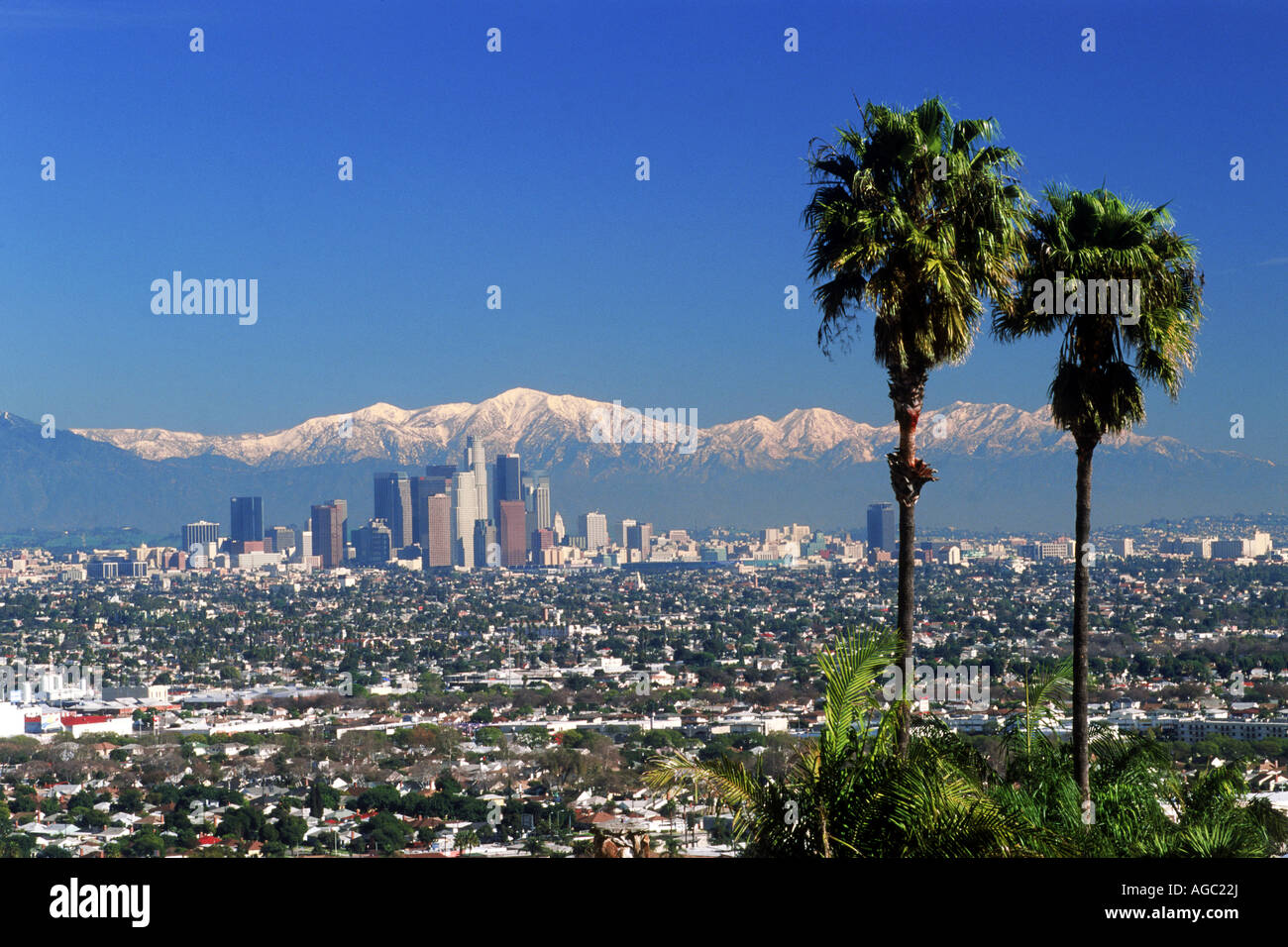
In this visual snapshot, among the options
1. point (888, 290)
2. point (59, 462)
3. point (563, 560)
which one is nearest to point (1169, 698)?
point (888, 290)

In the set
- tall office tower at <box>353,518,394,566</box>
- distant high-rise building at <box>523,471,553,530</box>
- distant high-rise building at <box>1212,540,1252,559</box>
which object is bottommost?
tall office tower at <box>353,518,394,566</box>

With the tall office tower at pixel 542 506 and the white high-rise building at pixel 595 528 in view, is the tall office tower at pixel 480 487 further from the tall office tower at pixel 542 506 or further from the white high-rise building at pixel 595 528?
the white high-rise building at pixel 595 528

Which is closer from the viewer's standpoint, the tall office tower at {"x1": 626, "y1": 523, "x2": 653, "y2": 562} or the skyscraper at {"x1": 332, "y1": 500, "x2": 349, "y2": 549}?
the skyscraper at {"x1": 332, "y1": 500, "x2": 349, "y2": 549}

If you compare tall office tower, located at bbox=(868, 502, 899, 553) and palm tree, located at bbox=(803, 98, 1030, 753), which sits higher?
palm tree, located at bbox=(803, 98, 1030, 753)

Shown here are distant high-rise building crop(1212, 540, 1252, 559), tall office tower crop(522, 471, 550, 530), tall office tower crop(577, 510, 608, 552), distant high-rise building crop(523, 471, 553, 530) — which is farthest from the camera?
tall office tower crop(522, 471, 550, 530)

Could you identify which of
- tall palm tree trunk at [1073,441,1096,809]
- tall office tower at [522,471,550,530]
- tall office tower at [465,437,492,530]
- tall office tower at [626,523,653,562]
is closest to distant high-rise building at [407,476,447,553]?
tall office tower at [465,437,492,530]

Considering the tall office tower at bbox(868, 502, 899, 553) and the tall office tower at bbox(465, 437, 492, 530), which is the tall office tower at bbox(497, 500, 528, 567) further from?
the tall office tower at bbox(868, 502, 899, 553)

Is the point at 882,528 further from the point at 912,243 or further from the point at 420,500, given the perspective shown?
the point at 912,243

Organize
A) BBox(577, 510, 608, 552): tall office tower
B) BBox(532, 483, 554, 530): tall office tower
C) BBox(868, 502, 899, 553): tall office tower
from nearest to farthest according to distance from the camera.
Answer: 1. BBox(868, 502, 899, 553): tall office tower
2. BBox(577, 510, 608, 552): tall office tower
3. BBox(532, 483, 554, 530): tall office tower

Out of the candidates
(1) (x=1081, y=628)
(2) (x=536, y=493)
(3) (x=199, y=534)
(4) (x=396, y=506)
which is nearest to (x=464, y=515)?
(4) (x=396, y=506)
